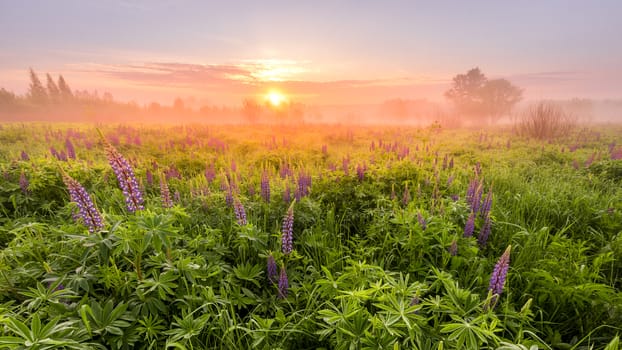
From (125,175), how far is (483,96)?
72043mm

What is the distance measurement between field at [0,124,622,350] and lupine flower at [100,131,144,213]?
13mm

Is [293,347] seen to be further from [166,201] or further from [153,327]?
[166,201]

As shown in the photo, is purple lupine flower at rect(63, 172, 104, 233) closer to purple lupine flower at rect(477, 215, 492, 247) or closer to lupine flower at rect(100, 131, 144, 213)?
lupine flower at rect(100, 131, 144, 213)

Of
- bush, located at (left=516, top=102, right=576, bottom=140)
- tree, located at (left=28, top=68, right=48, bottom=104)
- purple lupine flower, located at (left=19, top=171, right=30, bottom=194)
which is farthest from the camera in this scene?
tree, located at (left=28, top=68, right=48, bottom=104)

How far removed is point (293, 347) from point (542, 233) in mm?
3278

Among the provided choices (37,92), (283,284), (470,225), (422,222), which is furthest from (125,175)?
(37,92)

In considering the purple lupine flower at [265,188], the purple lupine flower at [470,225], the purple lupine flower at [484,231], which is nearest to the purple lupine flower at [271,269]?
the purple lupine flower at [265,188]

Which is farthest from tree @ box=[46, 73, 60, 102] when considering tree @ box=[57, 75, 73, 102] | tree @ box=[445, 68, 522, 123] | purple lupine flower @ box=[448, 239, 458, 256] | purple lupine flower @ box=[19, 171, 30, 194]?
tree @ box=[445, 68, 522, 123]

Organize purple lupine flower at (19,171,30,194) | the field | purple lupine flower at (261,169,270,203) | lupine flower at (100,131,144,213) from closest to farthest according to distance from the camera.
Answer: the field
lupine flower at (100,131,144,213)
purple lupine flower at (261,169,270,203)
purple lupine flower at (19,171,30,194)

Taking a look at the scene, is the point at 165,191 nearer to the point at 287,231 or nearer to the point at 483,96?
the point at 287,231

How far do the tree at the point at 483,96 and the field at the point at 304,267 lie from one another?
64.0 metres

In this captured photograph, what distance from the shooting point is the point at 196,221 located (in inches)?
147

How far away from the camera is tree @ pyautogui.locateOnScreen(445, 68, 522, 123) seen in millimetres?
59156

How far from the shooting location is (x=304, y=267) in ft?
9.66
